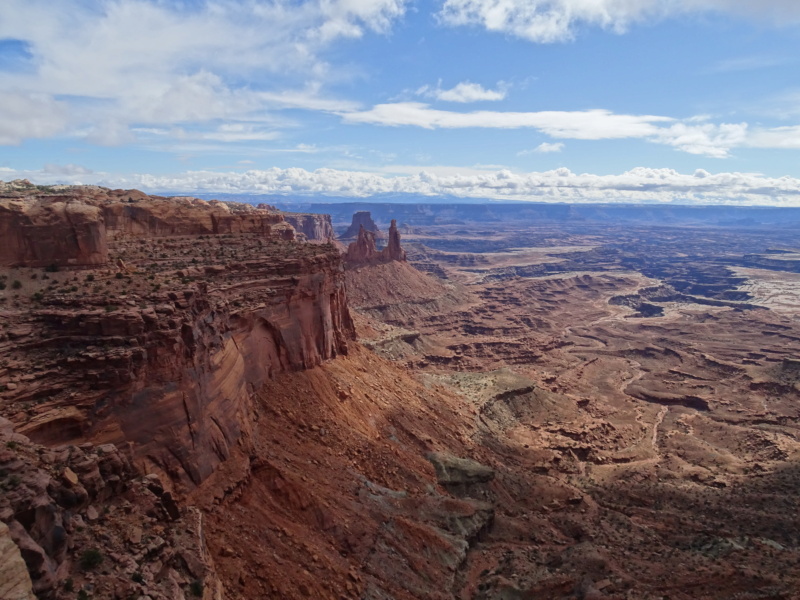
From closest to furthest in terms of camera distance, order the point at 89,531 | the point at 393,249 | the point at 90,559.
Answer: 1. the point at 90,559
2. the point at 89,531
3. the point at 393,249

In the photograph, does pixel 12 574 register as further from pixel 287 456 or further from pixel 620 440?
pixel 620 440

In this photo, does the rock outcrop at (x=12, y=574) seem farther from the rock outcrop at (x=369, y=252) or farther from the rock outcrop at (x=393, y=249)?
the rock outcrop at (x=393, y=249)

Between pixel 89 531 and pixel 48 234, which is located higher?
pixel 48 234

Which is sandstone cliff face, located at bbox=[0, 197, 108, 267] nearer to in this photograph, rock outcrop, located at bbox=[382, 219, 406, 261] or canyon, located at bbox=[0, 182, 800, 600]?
canyon, located at bbox=[0, 182, 800, 600]

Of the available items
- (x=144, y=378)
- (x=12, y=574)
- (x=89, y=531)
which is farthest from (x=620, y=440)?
(x=12, y=574)

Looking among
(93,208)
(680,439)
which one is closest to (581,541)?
(680,439)

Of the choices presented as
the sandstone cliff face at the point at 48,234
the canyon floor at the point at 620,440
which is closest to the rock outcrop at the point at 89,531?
the sandstone cliff face at the point at 48,234

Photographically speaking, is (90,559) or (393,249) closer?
(90,559)
